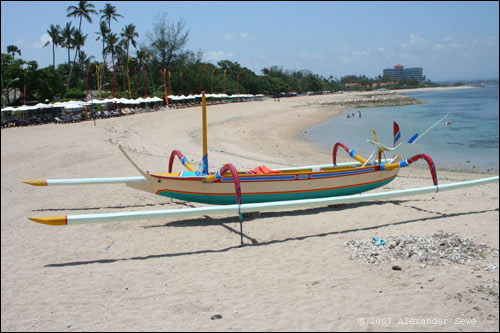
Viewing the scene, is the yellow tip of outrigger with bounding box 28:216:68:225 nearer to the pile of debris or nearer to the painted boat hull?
the painted boat hull

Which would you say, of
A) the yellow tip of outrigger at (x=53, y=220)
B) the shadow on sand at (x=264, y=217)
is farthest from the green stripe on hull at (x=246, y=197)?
the yellow tip of outrigger at (x=53, y=220)

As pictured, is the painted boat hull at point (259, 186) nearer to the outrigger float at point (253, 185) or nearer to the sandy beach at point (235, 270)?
the outrigger float at point (253, 185)

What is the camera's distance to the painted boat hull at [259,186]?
24.3 ft

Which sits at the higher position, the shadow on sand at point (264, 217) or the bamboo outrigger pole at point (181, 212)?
the bamboo outrigger pole at point (181, 212)

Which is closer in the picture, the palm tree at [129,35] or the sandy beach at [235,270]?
the sandy beach at [235,270]

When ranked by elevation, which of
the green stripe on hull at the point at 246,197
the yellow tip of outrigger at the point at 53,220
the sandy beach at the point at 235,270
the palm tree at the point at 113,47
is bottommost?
the sandy beach at the point at 235,270

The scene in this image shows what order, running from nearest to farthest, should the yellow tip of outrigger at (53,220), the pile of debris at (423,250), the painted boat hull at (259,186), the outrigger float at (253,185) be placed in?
the yellow tip of outrigger at (53,220), the pile of debris at (423,250), the outrigger float at (253,185), the painted boat hull at (259,186)

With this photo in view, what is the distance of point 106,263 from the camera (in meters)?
5.50

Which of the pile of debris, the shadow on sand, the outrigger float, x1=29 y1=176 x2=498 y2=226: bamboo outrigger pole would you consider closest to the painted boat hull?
the outrigger float

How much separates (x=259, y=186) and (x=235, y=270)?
2617 mm

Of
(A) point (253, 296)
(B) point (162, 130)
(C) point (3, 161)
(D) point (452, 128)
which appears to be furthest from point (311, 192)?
(D) point (452, 128)

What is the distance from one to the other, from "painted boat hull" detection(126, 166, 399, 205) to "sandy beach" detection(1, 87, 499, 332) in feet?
1.37

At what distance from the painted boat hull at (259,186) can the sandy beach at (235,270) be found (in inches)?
16.4

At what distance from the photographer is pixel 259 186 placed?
25.2 ft
